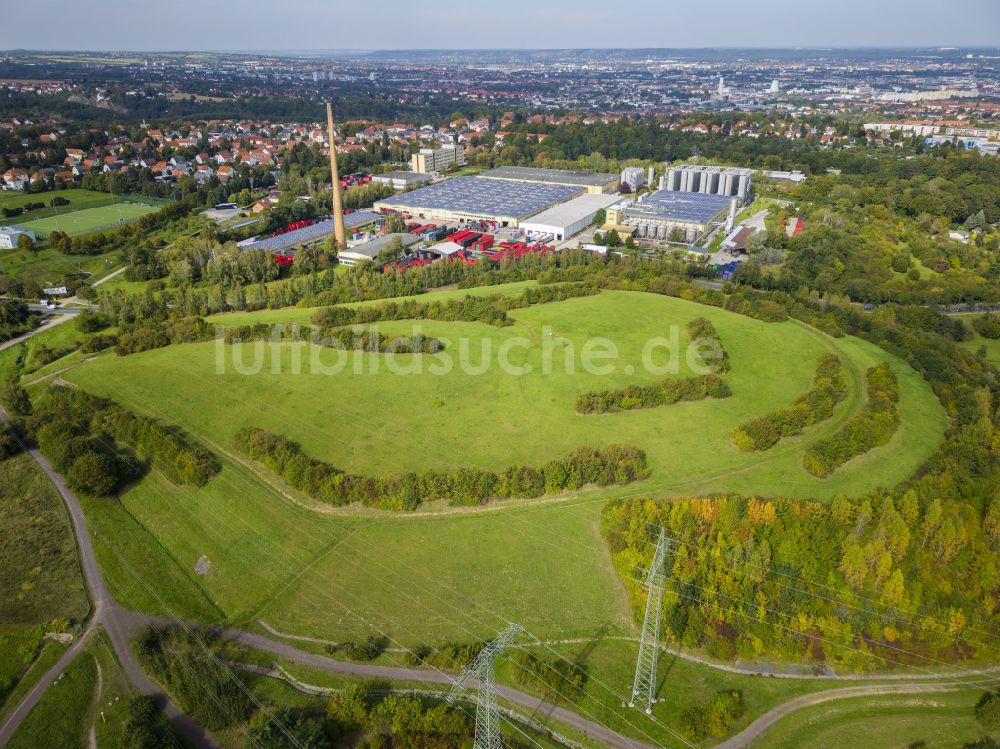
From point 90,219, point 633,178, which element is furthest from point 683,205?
point 90,219

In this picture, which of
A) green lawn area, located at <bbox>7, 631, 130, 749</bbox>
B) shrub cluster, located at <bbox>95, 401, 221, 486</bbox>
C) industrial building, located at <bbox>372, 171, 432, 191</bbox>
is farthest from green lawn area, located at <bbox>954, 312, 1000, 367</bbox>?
industrial building, located at <bbox>372, 171, 432, 191</bbox>

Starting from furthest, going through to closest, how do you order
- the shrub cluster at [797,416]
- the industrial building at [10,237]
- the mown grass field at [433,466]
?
1. the industrial building at [10,237]
2. the shrub cluster at [797,416]
3. the mown grass field at [433,466]

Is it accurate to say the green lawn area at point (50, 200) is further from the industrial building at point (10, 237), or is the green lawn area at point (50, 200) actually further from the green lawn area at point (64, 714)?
the green lawn area at point (64, 714)

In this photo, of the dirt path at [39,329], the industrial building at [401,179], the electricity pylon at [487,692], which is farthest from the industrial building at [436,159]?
the electricity pylon at [487,692]

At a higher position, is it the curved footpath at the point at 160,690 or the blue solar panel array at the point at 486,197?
the blue solar panel array at the point at 486,197

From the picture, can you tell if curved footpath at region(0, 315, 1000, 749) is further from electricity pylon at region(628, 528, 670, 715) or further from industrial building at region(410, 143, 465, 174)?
industrial building at region(410, 143, 465, 174)

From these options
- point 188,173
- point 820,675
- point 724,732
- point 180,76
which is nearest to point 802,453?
point 820,675

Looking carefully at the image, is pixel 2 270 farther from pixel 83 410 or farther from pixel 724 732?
pixel 724 732
